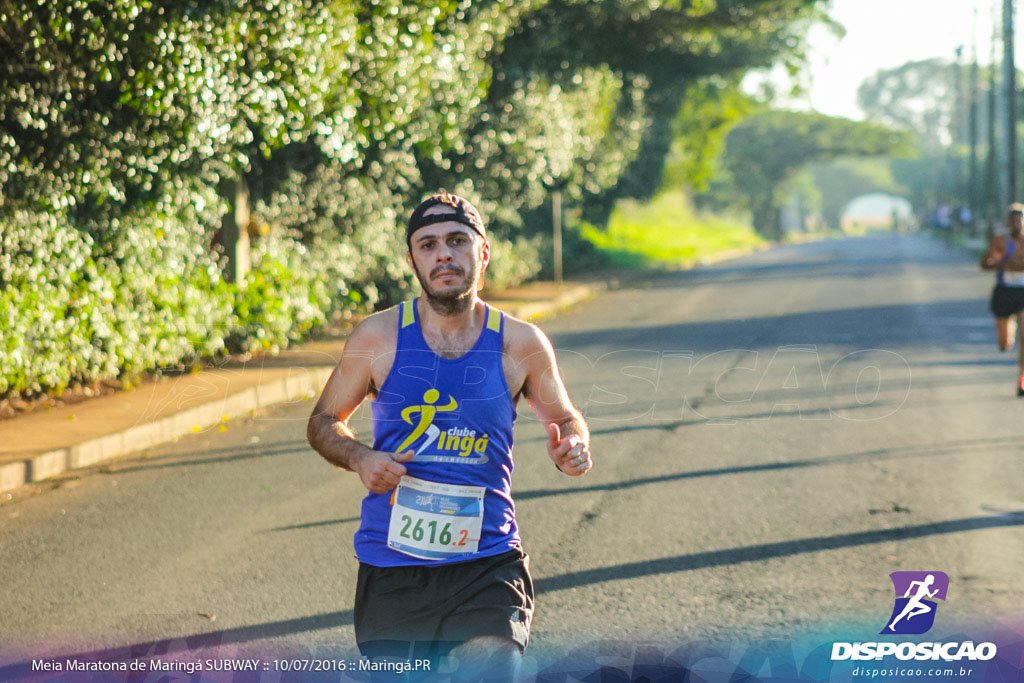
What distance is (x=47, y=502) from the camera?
23.7 ft

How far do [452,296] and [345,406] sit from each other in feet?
1.55

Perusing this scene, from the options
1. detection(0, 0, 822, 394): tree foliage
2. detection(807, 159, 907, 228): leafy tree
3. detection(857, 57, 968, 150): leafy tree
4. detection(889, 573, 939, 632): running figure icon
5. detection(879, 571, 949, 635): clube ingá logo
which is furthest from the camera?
detection(857, 57, 968, 150): leafy tree

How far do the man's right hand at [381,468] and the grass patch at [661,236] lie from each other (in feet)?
93.7

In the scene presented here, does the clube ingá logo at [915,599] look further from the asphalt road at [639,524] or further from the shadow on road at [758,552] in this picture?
the shadow on road at [758,552]

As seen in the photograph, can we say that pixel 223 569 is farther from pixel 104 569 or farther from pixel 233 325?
pixel 233 325

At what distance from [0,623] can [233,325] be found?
7792mm

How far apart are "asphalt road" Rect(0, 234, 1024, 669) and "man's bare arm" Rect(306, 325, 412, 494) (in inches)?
61.9

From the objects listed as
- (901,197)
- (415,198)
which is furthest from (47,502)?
(901,197)

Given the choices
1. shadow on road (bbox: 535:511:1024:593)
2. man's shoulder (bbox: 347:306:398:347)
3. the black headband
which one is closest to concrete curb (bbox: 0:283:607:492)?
shadow on road (bbox: 535:511:1024:593)

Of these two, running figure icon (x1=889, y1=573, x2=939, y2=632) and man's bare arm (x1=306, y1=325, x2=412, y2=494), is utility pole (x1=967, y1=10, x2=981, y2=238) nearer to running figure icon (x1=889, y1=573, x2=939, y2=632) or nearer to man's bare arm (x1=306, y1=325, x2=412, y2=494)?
running figure icon (x1=889, y1=573, x2=939, y2=632)

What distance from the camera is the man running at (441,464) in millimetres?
3193

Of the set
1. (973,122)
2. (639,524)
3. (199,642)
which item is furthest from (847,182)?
(199,642)

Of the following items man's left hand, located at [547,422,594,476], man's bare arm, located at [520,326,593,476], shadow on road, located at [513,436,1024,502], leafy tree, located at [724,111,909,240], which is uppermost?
leafy tree, located at [724,111,909,240]

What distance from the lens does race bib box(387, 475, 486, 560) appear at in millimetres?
3230
